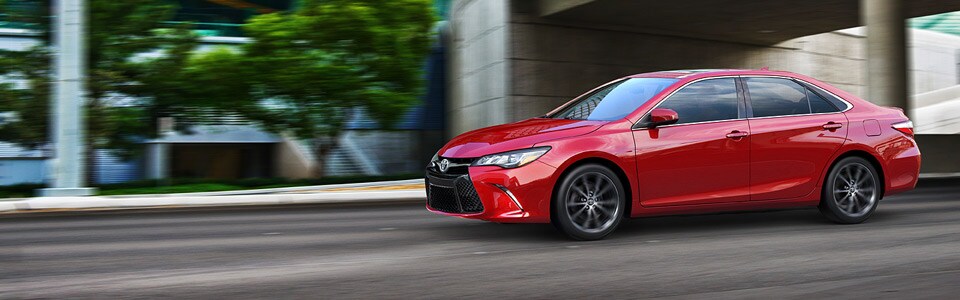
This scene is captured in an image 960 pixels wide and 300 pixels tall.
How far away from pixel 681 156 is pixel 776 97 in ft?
4.13

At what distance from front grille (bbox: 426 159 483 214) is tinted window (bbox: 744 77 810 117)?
253 cm

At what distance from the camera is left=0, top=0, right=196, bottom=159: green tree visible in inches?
901

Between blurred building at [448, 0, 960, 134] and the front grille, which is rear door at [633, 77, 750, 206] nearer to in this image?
the front grille

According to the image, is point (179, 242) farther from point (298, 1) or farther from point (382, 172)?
point (382, 172)

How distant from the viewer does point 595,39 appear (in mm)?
27500

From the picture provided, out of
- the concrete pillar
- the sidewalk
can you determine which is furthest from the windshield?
the concrete pillar

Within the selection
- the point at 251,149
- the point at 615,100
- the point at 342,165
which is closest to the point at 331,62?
the point at 342,165

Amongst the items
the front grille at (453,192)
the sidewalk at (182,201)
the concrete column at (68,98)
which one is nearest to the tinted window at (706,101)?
the front grille at (453,192)

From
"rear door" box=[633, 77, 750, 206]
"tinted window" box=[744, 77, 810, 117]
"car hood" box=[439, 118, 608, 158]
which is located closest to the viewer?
"car hood" box=[439, 118, 608, 158]

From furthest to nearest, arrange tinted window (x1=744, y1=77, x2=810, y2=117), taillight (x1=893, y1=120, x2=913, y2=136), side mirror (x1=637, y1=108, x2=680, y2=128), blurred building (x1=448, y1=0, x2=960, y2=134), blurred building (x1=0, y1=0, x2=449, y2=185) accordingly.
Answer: blurred building (x1=0, y1=0, x2=449, y2=185) < blurred building (x1=448, y1=0, x2=960, y2=134) < taillight (x1=893, y1=120, x2=913, y2=136) < tinted window (x1=744, y1=77, x2=810, y2=117) < side mirror (x1=637, y1=108, x2=680, y2=128)

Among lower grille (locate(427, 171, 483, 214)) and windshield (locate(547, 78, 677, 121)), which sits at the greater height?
windshield (locate(547, 78, 677, 121))

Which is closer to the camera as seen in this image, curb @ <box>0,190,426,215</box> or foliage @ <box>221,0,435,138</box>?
curb @ <box>0,190,426,215</box>

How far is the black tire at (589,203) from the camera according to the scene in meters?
6.96

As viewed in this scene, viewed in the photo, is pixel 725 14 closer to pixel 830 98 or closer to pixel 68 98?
pixel 68 98
